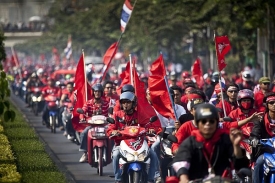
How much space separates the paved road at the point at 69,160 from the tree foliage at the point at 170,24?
23.7 feet

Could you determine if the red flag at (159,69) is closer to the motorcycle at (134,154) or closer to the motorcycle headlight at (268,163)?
the motorcycle at (134,154)

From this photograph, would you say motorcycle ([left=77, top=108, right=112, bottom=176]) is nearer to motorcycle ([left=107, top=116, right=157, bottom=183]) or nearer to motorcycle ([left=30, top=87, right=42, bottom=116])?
motorcycle ([left=107, top=116, right=157, bottom=183])

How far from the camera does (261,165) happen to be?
47.0 feet

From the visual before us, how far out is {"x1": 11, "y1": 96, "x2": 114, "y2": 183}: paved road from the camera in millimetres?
18703

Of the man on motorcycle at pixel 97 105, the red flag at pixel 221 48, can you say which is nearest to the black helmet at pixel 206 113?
the red flag at pixel 221 48

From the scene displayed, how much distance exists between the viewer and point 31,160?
59.8ft

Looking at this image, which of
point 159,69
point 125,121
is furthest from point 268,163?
point 159,69

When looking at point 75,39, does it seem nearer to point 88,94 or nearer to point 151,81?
point 88,94

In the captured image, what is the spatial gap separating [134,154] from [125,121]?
36.6 inches

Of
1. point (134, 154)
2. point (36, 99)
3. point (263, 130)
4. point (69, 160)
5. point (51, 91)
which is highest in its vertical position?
point (51, 91)

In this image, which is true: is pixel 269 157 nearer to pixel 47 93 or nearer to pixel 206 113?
pixel 206 113

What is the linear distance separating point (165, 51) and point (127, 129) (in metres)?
62.6

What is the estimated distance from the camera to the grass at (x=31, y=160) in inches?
616

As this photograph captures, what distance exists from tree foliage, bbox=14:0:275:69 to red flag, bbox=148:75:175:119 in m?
14.0
